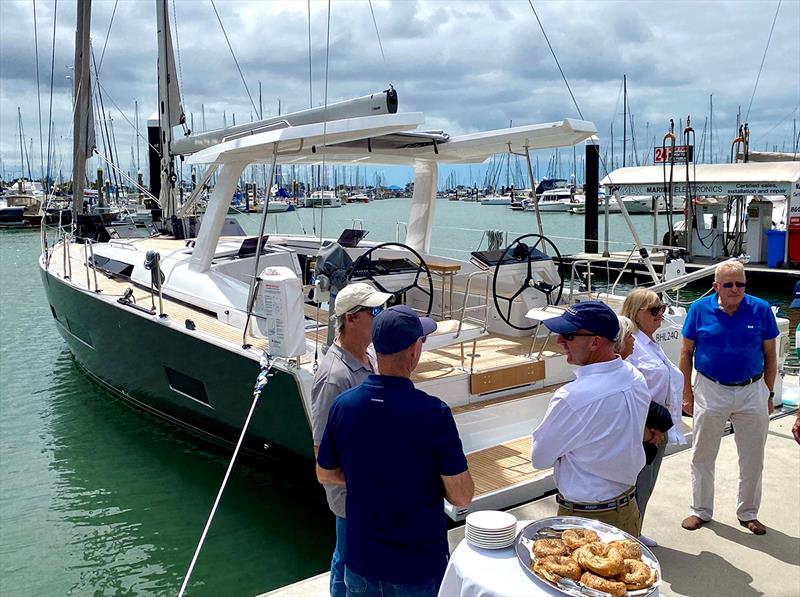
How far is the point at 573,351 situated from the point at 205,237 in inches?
197

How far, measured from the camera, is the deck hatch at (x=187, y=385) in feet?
20.0

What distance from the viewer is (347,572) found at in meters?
2.42

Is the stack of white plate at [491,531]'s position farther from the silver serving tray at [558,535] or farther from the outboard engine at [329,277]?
the outboard engine at [329,277]

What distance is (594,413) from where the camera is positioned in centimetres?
258

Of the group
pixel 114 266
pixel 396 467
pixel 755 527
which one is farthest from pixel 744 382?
pixel 114 266

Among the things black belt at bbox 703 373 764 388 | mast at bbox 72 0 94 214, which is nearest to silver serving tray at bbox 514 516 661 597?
black belt at bbox 703 373 764 388

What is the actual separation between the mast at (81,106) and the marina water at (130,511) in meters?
3.48

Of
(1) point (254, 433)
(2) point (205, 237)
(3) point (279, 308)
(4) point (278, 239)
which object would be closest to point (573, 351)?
(3) point (279, 308)

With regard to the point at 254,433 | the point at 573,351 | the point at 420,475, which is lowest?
the point at 254,433

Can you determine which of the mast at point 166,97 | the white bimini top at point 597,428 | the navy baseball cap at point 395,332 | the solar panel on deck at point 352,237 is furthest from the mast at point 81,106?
the white bimini top at point 597,428

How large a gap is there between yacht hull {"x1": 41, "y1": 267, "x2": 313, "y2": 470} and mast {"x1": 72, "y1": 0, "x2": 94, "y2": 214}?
8.27ft

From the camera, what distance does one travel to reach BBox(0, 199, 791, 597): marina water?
16.7 ft

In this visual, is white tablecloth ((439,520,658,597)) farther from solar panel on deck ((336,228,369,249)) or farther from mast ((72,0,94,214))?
mast ((72,0,94,214))

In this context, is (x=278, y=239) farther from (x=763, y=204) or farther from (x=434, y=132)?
(x=763, y=204)
